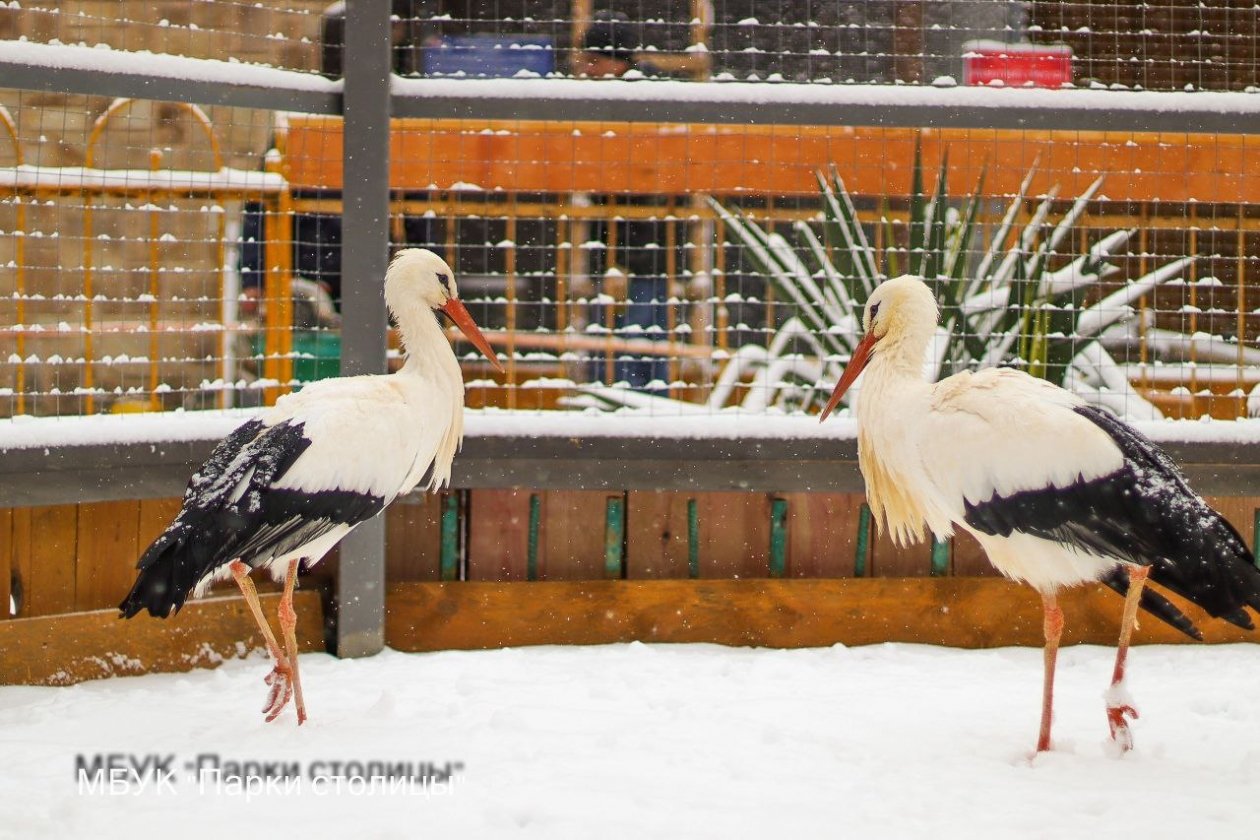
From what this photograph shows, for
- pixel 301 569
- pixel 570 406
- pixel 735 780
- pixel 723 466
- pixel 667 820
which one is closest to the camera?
pixel 667 820

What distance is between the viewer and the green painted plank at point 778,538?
4.64m

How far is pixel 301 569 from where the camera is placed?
13.5 feet

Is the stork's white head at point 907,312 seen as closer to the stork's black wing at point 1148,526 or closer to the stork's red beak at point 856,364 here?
the stork's red beak at point 856,364

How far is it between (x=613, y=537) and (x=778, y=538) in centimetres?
58

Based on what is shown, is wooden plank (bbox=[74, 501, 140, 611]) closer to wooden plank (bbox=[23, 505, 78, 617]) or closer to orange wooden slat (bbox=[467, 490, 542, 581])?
wooden plank (bbox=[23, 505, 78, 617])

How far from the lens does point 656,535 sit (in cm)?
462

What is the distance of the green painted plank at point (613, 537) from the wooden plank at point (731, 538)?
11.1 inches

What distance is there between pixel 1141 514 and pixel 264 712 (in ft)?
7.51

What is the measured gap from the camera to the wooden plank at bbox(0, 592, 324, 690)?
12.6ft

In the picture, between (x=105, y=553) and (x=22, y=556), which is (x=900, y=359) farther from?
(x=22, y=556)

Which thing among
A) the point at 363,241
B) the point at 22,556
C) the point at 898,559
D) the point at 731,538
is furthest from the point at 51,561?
the point at 898,559

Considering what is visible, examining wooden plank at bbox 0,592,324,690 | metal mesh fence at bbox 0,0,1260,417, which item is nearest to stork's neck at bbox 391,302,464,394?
metal mesh fence at bbox 0,0,1260,417

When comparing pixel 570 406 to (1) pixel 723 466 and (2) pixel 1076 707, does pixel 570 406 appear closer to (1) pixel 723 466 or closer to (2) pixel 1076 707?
(1) pixel 723 466

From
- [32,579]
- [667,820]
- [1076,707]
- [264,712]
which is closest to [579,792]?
[667,820]
